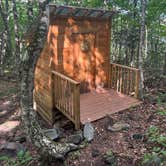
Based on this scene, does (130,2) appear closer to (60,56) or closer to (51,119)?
(60,56)

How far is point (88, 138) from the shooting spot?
4.85 m

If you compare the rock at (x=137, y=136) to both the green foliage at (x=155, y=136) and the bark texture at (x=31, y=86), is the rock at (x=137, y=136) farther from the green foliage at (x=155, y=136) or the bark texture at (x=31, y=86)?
the bark texture at (x=31, y=86)

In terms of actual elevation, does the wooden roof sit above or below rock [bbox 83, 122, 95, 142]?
above

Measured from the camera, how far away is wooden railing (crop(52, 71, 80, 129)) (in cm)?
523

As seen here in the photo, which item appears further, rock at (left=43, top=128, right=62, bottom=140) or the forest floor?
rock at (left=43, top=128, right=62, bottom=140)

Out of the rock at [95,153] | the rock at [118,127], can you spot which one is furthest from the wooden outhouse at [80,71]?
the rock at [95,153]

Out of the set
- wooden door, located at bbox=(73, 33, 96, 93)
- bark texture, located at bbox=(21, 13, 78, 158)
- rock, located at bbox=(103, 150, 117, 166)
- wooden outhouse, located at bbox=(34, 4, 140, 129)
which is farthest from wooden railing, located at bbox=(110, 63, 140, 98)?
bark texture, located at bbox=(21, 13, 78, 158)

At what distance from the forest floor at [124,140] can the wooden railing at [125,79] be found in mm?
534

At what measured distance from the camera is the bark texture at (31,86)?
3891mm

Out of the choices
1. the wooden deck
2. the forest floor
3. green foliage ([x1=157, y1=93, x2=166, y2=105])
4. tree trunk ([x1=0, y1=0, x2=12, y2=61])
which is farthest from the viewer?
tree trunk ([x1=0, y1=0, x2=12, y2=61])

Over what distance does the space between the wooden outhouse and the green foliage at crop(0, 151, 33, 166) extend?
4.21 feet

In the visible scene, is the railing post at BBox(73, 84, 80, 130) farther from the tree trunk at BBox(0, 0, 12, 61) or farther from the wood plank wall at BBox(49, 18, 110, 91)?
the tree trunk at BBox(0, 0, 12, 61)

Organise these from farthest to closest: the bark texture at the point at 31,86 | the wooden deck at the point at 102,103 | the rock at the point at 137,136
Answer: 1. the wooden deck at the point at 102,103
2. the rock at the point at 137,136
3. the bark texture at the point at 31,86

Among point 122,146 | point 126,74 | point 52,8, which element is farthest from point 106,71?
point 122,146
